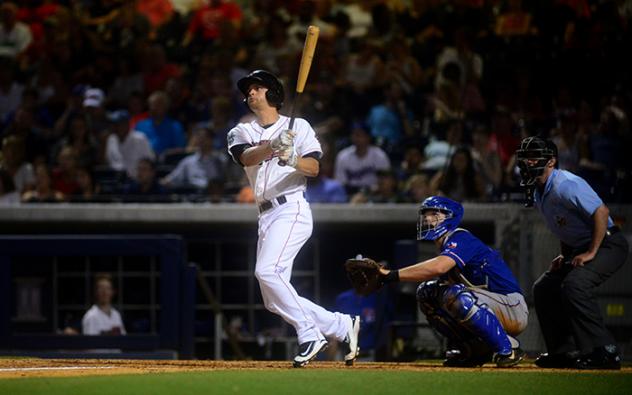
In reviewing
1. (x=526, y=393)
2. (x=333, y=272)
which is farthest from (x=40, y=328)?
(x=526, y=393)

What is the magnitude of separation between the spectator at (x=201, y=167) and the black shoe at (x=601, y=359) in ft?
16.5

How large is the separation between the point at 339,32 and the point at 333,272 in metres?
3.52

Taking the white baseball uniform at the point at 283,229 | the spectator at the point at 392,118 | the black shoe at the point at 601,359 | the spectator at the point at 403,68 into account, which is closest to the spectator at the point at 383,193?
the spectator at the point at 392,118

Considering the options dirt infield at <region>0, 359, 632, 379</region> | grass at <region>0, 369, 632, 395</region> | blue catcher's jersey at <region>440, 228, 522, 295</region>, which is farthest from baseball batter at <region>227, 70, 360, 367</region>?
blue catcher's jersey at <region>440, 228, 522, 295</region>

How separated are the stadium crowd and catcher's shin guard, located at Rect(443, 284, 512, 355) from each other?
3.28 meters

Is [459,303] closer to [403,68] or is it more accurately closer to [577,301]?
[577,301]

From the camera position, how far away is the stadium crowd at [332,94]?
37.0 feet

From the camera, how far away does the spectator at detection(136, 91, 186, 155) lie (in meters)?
12.7

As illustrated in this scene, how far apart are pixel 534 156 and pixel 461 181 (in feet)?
11.7

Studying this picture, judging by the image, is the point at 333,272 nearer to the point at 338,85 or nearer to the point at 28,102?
the point at 338,85

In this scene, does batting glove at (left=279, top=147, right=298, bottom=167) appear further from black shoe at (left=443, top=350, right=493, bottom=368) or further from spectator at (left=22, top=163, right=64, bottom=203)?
spectator at (left=22, top=163, right=64, bottom=203)

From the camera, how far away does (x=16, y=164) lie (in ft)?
39.1

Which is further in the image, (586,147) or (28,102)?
(28,102)

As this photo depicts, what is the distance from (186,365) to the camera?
24.8ft
